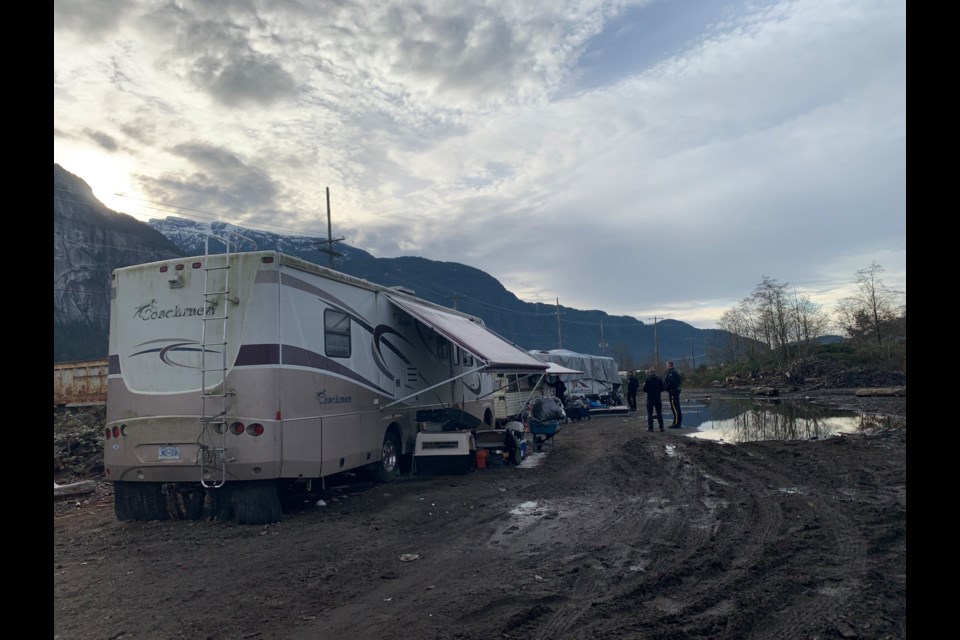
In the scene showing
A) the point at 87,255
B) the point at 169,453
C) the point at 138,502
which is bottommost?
the point at 138,502

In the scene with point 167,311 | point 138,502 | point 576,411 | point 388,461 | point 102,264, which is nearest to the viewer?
point 167,311

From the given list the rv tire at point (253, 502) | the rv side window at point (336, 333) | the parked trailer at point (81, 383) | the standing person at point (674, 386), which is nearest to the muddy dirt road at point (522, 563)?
the rv tire at point (253, 502)

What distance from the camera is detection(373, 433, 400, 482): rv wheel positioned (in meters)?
10.3

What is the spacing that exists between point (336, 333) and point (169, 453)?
8.52 ft

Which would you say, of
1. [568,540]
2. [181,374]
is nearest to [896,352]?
[568,540]

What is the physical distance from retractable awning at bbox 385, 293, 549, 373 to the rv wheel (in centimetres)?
201

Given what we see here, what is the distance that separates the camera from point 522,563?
5.67m

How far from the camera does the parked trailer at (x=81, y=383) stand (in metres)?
18.2

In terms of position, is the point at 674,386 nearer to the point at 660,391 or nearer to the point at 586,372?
the point at 660,391

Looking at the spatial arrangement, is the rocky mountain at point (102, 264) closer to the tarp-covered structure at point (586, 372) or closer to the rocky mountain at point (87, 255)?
the rocky mountain at point (87, 255)

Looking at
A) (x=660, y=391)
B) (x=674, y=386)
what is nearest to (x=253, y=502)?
(x=660, y=391)

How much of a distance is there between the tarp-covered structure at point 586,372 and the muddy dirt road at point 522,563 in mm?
18521
